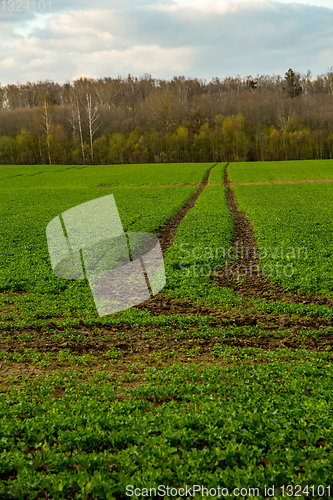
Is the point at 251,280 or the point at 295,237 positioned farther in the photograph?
the point at 295,237

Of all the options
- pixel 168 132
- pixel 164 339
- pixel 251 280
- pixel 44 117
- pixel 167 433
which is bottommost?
pixel 164 339

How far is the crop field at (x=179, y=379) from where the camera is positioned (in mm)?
4453

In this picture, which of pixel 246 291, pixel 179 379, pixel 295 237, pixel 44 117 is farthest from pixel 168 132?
pixel 179 379

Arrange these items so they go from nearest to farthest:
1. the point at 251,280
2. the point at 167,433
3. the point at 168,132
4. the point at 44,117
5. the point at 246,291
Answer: the point at 167,433 < the point at 246,291 < the point at 251,280 < the point at 44,117 < the point at 168,132

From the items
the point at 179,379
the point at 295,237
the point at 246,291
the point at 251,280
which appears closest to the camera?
the point at 179,379

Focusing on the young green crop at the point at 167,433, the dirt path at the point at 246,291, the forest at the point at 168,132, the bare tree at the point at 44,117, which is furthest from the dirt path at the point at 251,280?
the bare tree at the point at 44,117

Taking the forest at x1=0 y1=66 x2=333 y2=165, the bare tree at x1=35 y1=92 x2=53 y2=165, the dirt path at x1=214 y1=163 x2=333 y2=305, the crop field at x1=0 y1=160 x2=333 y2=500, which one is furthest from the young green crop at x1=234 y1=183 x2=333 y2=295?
the bare tree at x1=35 y1=92 x2=53 y2=165

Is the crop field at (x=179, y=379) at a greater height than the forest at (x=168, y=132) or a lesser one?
lesser

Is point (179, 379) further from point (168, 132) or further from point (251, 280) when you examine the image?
point (168, 132)

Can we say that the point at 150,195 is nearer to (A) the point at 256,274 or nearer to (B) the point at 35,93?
(A) the point at 256,274

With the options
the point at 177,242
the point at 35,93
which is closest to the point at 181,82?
the point at 35,93

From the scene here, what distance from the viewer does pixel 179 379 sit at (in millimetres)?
6832

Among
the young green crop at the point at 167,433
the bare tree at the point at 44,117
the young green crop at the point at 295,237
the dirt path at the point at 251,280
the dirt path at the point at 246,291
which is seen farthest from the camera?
the bare tree at the point at 44,117

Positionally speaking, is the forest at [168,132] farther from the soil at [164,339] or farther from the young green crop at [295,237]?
the soil at [164,339]
